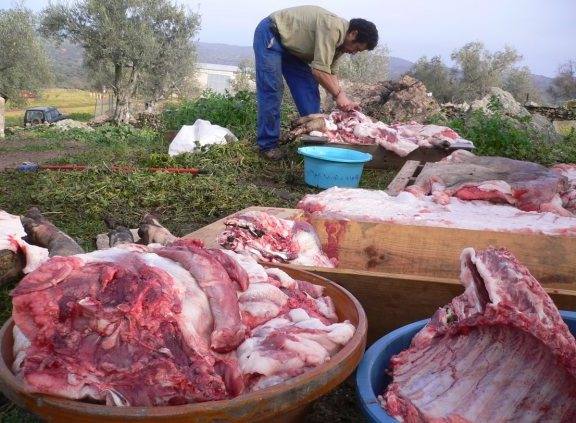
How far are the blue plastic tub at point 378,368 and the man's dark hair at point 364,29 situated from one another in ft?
21.6

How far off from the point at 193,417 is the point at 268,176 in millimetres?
6431

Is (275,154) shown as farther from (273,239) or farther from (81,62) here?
(81,62)

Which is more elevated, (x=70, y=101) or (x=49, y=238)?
(x=49, y=238)

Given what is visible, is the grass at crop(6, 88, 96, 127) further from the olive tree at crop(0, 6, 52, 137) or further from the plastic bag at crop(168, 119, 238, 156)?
the plastic bag at crop(168, 119, 238, 156)

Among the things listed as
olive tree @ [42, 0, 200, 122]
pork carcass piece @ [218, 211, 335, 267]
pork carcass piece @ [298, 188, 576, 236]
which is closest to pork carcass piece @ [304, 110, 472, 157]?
pork carcass piece @ [298, 188, 576, 236]

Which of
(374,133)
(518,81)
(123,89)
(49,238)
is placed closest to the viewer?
(49,238)

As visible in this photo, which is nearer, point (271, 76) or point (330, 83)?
point (330, 83)

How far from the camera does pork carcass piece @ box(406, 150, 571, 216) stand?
3943 mm

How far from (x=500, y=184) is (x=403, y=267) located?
121cm

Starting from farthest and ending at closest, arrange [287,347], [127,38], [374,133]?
[127,38] → [374,133] → [287,347]

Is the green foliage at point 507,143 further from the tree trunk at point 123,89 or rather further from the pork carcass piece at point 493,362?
the tree trunk at point 123,89

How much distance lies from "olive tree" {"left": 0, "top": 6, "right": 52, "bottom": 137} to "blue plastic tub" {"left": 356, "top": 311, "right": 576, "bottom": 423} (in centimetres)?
3164

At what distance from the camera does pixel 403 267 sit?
3318 mm

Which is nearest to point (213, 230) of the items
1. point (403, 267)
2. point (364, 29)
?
point (403, 267)
